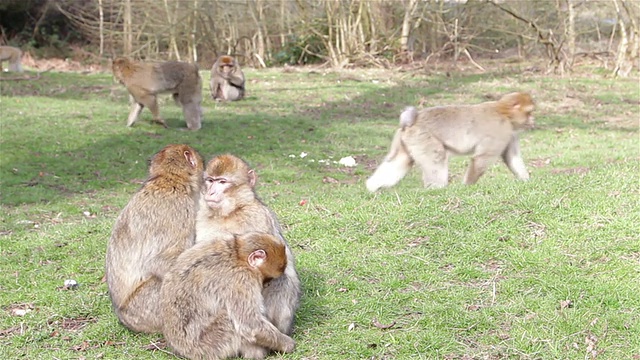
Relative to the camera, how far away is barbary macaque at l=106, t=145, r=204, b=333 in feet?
14.9

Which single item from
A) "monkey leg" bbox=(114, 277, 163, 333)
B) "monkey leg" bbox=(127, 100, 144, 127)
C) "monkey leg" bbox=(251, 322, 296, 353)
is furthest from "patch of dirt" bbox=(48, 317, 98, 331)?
"monkey leg" bbox=(127, 100, 144, 127)

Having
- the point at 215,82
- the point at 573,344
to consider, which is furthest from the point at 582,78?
the point at 573,344

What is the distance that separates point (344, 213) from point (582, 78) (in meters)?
13.8

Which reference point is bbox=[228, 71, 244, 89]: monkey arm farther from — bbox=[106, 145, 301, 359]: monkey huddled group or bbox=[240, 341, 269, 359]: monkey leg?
bbox=[240, 341, 269, 359]: monkey leg

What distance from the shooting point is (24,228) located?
791 cm

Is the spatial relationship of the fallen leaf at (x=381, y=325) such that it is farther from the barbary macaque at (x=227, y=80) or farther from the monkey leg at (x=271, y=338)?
the barbary macaque at (x=227, y=80)

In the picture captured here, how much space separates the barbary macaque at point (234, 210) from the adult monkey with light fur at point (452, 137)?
3972 mm

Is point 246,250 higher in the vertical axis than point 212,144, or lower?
higher

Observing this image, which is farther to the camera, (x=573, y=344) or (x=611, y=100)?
(x=611, y=100)

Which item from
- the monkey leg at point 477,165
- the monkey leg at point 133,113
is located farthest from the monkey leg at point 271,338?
the monkey leg at point 133,113

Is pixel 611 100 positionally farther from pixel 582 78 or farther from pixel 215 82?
pixel 215 82

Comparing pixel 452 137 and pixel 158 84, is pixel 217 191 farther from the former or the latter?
pixel 158 84

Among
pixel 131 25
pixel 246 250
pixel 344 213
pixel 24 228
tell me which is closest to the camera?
pixel 246 250

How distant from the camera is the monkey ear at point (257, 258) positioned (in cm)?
402
